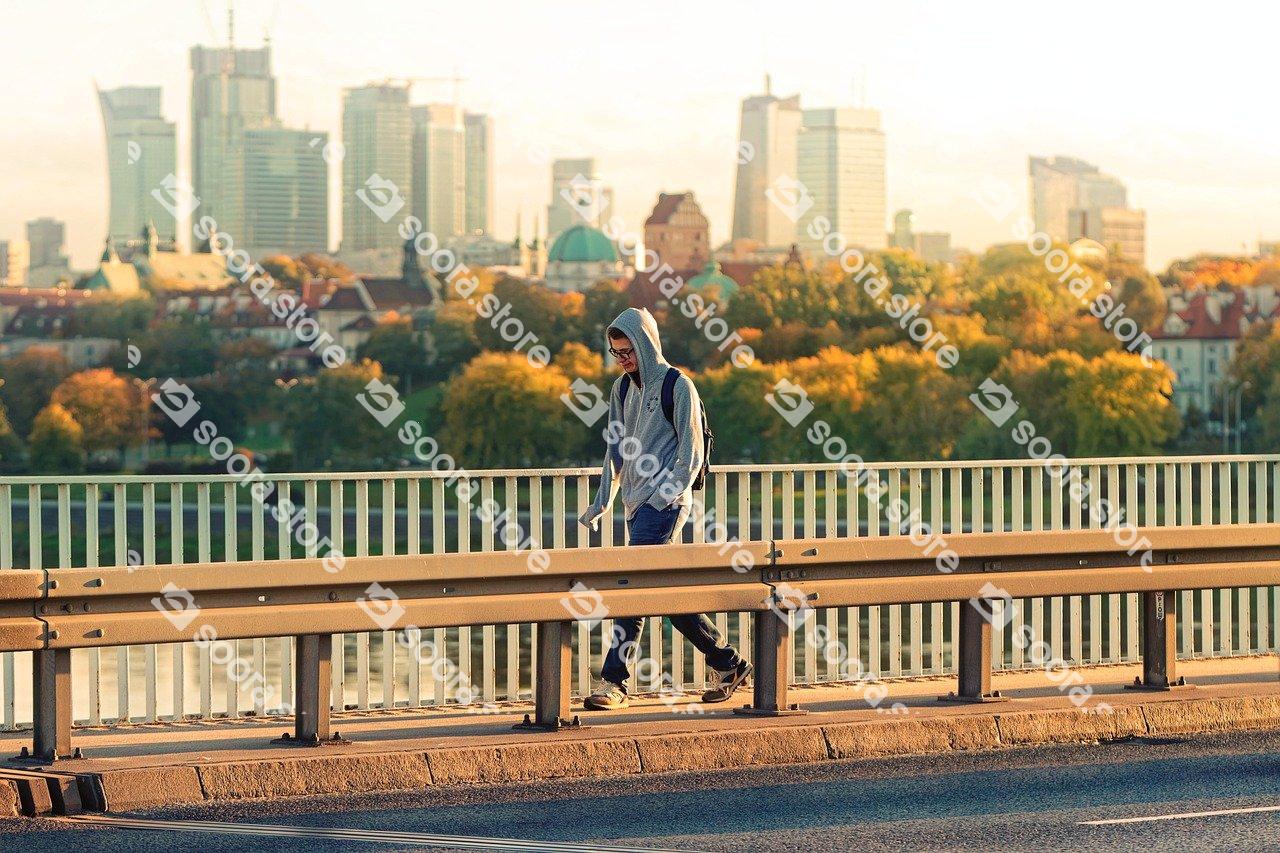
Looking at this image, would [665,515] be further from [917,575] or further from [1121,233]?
[1121,233]

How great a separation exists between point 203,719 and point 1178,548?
14.8 feet

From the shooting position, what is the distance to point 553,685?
914cm

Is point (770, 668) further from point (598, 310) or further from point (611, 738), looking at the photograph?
point (598, 310)

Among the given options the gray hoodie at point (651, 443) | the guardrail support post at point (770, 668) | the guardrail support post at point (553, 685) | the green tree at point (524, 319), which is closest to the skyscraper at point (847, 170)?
the green tree at point (524, 319)

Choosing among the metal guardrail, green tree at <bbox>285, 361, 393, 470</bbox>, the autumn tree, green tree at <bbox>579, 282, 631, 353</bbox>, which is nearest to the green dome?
green tree at <bbox>579, 282, 631, 353</bbox>

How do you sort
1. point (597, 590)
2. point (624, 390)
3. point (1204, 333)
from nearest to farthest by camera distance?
point (597, 590) < point (624, 390) < point (1204, 333)

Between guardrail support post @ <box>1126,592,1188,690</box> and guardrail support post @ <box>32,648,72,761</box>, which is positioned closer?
guardrail support post @ <box>32,648,72,761</box>

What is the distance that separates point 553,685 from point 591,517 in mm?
1174

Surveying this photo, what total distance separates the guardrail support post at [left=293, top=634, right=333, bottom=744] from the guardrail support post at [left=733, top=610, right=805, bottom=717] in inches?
75.2

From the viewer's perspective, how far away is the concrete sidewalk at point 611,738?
8.09 meters

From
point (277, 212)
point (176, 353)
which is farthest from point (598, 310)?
point (277, 212)

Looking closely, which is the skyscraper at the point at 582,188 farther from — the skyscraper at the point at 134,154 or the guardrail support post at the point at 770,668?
the guardrail support post at the point at 770,668

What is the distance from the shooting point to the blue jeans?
9773 millimetres

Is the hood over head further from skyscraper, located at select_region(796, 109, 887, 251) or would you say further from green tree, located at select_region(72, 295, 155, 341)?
skyscraper, located at select_region(796, 109, 887, 251)
